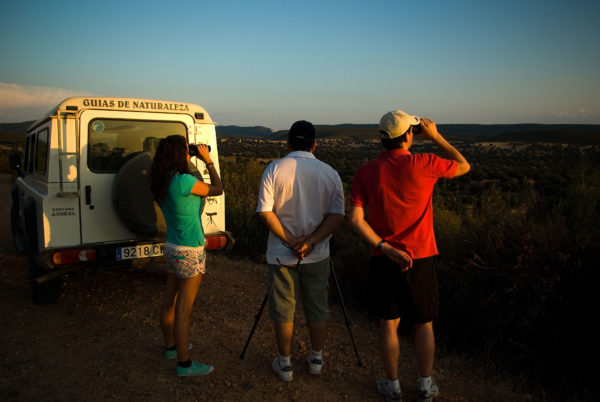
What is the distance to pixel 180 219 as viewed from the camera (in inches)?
117

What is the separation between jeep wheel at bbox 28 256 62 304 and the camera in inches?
186

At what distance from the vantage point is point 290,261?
9.52ft

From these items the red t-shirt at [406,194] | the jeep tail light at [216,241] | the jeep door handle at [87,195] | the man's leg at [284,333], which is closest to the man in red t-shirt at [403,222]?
the red t-shirt at [406,194]

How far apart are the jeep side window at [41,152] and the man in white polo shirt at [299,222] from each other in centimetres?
333

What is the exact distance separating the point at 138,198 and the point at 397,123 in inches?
112

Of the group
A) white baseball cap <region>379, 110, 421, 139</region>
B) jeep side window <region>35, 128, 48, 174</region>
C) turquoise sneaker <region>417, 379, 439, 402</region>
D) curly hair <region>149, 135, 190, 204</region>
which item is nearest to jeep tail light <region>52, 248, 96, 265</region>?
jeep side window <region>35, 128, 48, 174</region>

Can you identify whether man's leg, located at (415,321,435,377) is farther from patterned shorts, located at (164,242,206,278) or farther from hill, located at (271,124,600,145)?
hill, located at (271,124,600,145)

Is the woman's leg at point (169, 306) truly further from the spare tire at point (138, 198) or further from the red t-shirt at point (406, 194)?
the red t-shirt at point (406, 194)

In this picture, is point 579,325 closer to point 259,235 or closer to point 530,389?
point 530,389

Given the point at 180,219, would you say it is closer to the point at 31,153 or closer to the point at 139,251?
the point at 139,251

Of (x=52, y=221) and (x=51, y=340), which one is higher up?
(x=52, y=221)

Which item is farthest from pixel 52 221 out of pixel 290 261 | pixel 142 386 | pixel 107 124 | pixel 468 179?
pixel 468 179

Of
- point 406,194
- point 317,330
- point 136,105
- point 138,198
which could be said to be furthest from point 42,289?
point 406,194

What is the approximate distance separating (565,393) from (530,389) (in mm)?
251
